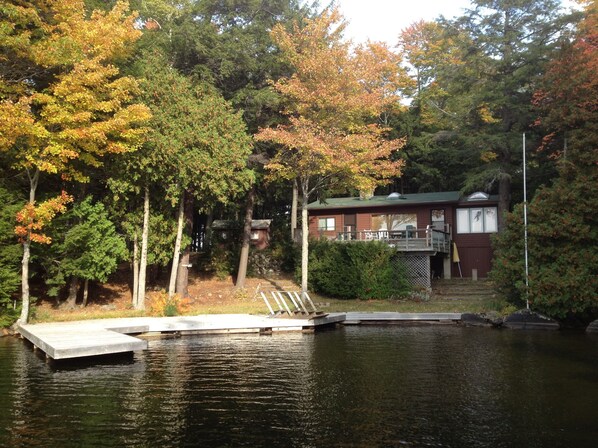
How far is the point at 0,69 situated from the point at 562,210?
21180 millimetres

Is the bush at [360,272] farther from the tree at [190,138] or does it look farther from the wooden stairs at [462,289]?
the tree at [190,138]

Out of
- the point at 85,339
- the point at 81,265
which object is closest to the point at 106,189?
the point at 81,265

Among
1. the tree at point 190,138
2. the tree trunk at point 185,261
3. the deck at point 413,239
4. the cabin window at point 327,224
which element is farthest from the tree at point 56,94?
the cabin window at point 327,224

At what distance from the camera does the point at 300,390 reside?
30.0 ft

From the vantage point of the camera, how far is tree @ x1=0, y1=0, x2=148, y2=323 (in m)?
15.9

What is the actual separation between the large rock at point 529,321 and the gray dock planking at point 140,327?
6.17ft

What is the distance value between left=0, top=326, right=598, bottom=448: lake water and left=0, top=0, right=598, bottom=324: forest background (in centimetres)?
584

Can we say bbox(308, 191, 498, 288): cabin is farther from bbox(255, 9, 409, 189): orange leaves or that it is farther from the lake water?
the lake water

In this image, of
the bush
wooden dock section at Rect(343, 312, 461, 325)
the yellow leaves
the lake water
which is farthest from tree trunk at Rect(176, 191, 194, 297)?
the lake water

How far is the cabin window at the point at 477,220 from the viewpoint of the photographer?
29469 millimetres

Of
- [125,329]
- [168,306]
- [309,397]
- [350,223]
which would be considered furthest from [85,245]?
[350,223]

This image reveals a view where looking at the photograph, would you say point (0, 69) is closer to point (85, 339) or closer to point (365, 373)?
point (85, 339)

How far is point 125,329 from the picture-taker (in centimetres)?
1526

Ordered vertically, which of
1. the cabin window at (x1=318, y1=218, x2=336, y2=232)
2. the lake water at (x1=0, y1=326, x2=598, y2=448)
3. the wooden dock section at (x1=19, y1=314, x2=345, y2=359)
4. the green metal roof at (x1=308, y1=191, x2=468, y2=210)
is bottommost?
the lake water at (x1=0, y1=326, x2=598, y2=448)
